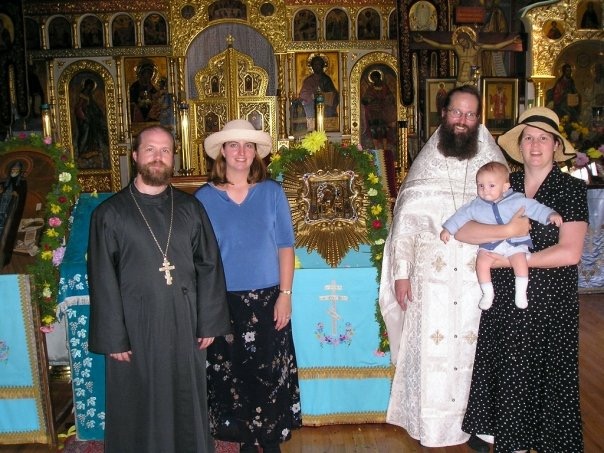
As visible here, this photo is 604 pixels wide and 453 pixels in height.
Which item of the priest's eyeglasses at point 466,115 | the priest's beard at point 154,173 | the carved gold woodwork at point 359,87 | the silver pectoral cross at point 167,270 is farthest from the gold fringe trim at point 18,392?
the carved gold woodwork at point 359,87

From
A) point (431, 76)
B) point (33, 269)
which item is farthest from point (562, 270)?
point (431, 76)

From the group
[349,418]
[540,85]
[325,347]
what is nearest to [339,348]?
[325,347]

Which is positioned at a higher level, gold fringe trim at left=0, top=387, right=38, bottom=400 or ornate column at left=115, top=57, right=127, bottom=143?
ornate column at left=115, top=57, right=127, bottom=143

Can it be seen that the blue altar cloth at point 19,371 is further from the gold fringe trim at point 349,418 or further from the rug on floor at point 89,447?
the gold fringe trim at point 349,418

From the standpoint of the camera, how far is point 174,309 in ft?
8.16

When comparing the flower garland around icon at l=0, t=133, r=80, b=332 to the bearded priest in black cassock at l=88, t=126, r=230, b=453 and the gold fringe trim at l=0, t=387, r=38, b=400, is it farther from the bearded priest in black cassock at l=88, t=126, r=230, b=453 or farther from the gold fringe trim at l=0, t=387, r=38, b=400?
the bearded priest in black cassock at l=88, t=126, r=230, b=453

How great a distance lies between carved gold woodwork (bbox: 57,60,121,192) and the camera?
1162 cm

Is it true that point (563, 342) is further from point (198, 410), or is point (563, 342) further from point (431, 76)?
point (431, 76)

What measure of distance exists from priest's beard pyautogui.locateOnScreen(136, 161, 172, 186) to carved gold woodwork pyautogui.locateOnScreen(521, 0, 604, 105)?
27.4 ft

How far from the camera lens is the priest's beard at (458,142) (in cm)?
285

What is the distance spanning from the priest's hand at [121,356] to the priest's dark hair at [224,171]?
3.07 ft

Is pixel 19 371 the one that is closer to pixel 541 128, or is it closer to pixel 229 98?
pixel 541 128

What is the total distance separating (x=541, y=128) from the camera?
2.45 meters

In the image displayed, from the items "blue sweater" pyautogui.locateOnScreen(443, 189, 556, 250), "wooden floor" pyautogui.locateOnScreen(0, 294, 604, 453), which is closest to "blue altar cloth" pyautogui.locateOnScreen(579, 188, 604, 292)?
"wooden floor" pyautogui.locateOnScreen(0, 294, 604, 453)
